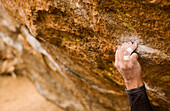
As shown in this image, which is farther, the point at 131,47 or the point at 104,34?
the point at 104,34

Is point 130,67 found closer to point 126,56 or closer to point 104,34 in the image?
point 126,56

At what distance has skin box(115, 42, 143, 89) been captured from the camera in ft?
3.31

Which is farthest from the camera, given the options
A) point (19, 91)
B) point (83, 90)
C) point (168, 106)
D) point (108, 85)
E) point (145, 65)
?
point (19, 91)

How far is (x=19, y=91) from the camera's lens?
4.94m

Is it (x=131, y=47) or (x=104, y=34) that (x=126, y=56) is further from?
(x=104, y=34)

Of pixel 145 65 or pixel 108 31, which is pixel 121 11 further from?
pixel 145 65

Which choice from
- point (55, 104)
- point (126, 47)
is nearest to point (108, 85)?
point (126, 47)

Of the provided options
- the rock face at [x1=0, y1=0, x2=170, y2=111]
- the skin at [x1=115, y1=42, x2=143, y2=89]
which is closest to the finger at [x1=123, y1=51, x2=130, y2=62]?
the skin at [x1=115, y1=42, x2=143, y2=89]

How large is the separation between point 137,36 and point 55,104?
3.03m

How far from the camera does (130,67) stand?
100cm

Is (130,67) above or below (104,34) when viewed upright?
below

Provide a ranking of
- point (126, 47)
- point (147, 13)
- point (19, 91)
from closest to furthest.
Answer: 1. point (147, 13)
2. point (126, 47)
3. point (19, 91)

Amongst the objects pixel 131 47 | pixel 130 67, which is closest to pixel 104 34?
pixel 131 47

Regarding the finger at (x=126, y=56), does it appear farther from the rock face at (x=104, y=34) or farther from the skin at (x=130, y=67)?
the rock face at (x=104, y=34)
